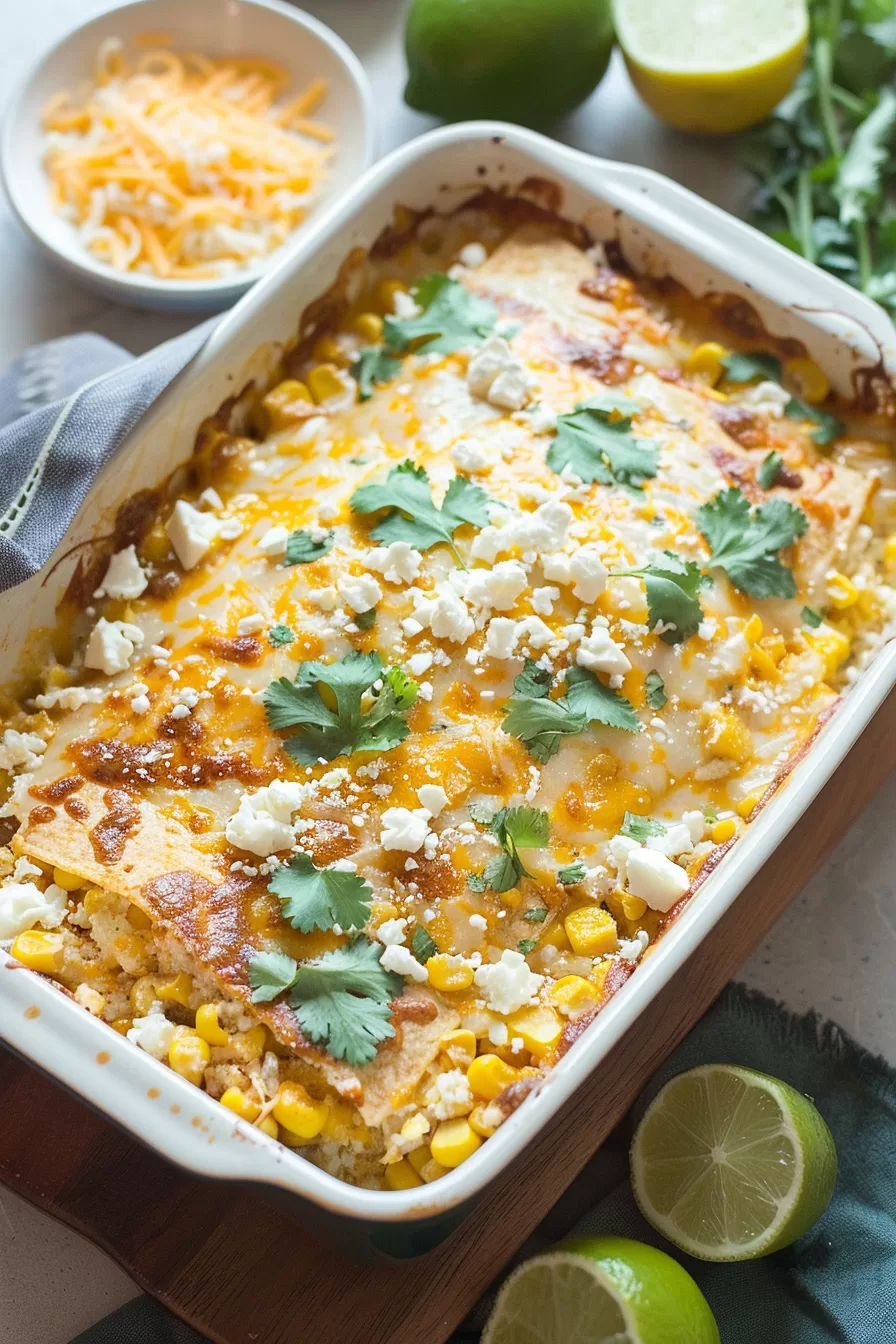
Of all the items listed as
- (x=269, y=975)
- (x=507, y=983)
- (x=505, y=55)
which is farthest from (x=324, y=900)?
(x=505, y=55)

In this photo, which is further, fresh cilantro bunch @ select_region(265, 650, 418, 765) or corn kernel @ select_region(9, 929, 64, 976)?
fresh cilantro bunch @ select_region(265, 650, 418, 765)

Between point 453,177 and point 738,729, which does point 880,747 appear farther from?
point 453,177

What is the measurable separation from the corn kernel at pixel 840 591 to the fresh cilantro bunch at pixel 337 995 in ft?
4.33

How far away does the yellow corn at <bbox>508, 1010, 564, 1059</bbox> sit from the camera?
243 cm

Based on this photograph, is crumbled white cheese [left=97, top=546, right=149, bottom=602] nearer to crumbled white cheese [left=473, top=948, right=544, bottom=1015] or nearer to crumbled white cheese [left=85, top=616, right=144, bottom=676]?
crumbled white cheese [left=85, top=616, right=144, bottom=676]

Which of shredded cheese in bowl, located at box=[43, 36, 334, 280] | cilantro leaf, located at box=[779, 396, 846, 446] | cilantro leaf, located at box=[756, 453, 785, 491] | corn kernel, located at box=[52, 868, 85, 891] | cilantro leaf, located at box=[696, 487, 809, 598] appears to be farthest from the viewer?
shredded cheese in bowl, located at box=[43, 36, 334, 280]

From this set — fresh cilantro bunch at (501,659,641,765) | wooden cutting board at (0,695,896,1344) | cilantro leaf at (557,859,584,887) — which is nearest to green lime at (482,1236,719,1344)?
wooden cutting board at (0,695,896,1344)

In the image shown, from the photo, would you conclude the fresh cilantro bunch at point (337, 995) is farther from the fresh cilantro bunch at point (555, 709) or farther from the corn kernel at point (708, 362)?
the corn kernel at point (708, 362)

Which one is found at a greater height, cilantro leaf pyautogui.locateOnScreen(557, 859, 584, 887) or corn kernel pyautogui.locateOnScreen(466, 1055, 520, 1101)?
cilantro leaf pyautogui.locateOnScreen(557, 859, 584, 887)

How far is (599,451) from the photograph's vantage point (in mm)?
2953

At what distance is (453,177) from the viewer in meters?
3.35

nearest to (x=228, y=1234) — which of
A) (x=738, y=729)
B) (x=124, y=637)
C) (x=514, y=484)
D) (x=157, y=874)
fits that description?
(x=157, y=874)

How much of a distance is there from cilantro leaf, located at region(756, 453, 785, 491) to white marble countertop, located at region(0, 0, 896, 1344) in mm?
803

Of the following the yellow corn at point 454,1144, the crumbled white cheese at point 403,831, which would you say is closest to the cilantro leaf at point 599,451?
the crumbled white cheese at point 403,831
